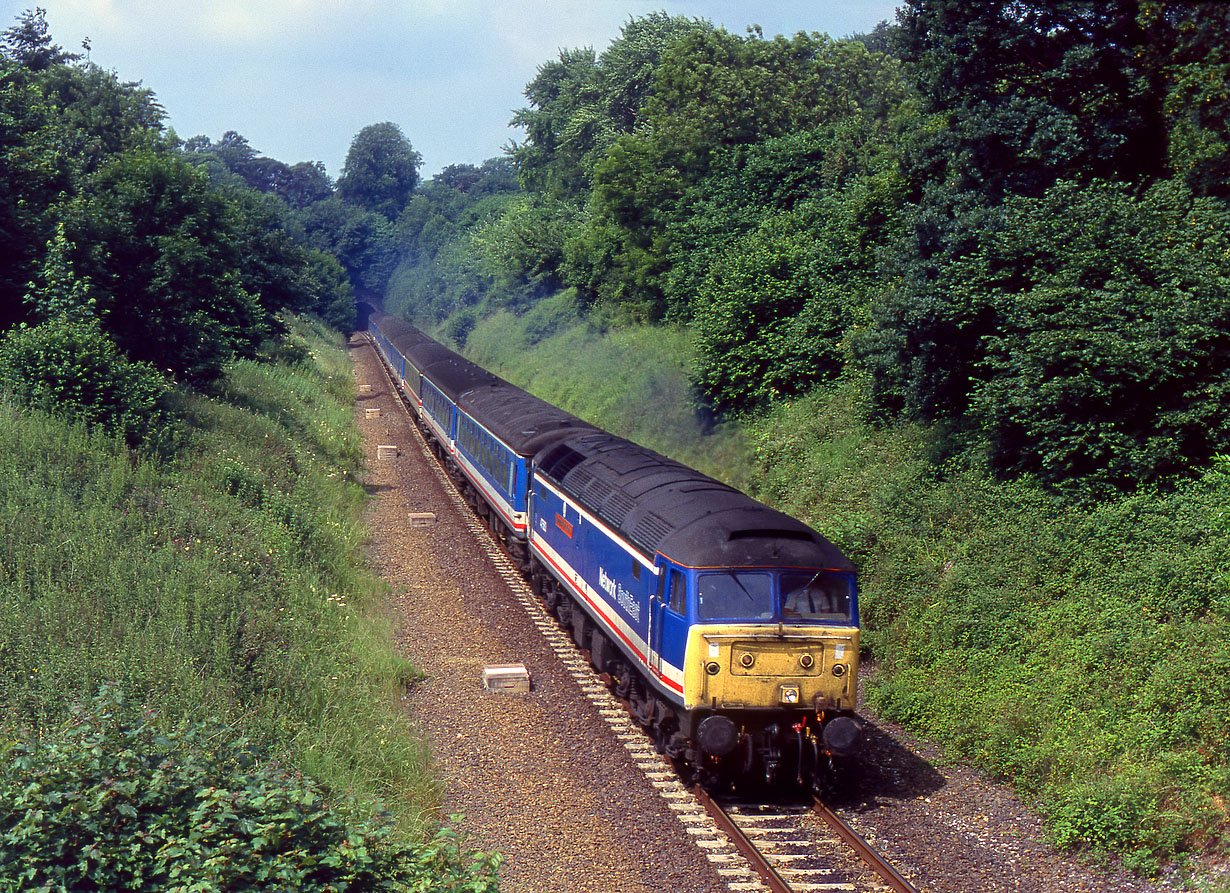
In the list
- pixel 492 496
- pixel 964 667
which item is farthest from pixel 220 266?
pixel 964 667

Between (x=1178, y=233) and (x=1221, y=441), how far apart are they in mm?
3118

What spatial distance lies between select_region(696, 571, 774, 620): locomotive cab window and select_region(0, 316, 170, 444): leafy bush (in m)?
11.6

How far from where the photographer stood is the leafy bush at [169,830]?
6469mm

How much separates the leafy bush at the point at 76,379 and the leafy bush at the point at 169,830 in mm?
11643

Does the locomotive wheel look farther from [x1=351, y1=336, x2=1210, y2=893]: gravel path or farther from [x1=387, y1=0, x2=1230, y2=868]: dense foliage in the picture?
[x1=387, y1=0, x2=1230, y2=868]: dense foliage

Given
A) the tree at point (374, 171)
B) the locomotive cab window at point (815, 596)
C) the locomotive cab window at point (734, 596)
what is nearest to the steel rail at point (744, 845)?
the locomotive cab window at point (734, 596)

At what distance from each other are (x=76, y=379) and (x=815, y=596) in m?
14.0

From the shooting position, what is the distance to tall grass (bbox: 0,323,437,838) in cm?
1025

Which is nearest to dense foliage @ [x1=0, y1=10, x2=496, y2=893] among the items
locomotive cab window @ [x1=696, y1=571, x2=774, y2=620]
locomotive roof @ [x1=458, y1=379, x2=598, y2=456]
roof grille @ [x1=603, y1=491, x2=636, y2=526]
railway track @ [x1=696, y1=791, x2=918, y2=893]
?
railway track @ [x1=696, y1=791, x2=918, y2=893]

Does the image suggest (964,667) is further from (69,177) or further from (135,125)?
(135,125)

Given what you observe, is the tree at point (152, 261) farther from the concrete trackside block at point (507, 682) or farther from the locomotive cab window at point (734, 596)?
the locomotive cab window at point (734, 596)

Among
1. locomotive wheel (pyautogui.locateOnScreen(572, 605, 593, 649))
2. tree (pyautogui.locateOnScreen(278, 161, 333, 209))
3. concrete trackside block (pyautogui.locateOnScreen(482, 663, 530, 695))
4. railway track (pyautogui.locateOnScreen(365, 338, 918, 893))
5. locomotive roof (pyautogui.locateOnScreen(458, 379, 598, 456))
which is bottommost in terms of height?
railway track (pyautogui.locateOnScreen(365, 338, 918, 893))

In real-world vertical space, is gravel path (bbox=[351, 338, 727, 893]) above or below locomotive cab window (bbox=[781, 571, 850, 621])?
below

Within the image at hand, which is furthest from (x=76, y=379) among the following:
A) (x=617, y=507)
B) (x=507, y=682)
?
(x=617, y=507)
